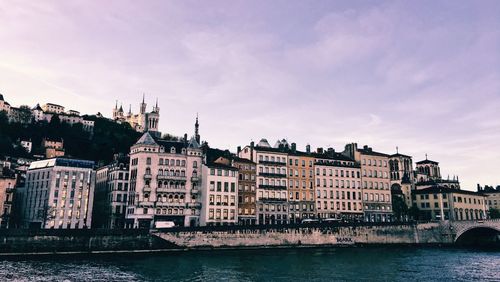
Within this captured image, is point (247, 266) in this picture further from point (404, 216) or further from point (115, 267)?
point (404, 216)

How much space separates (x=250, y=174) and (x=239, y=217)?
10.6 metres

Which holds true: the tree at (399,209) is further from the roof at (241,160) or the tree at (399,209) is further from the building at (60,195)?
the building at (60,195)

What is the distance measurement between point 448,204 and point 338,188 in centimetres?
3460

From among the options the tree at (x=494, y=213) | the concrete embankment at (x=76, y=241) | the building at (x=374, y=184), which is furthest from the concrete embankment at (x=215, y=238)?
the tree at (x=494, y=213)

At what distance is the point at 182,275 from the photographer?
158 ft

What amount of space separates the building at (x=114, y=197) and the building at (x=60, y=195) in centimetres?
507

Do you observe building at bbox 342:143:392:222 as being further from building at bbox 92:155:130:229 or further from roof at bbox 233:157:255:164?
building at bbox 92:155:130:229

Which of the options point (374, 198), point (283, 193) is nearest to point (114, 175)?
point (283, 193)

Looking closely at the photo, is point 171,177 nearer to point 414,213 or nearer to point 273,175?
point 273,175

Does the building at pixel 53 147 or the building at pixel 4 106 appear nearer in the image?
the building at pixel 53 147

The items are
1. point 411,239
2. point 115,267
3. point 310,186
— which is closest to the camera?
point 115,267

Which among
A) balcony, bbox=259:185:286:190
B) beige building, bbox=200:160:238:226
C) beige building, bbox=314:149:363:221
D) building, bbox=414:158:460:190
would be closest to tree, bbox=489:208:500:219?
building, bbox=414:158:460:190

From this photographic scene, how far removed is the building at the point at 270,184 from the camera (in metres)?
101

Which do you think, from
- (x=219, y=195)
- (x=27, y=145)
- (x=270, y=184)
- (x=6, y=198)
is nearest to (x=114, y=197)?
(x=6, y=198)
